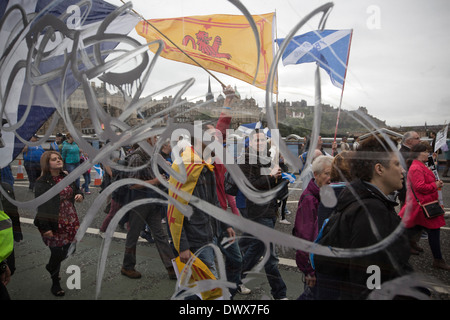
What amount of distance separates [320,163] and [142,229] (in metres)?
1.25

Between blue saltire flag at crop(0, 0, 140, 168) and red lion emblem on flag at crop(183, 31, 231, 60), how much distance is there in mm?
365

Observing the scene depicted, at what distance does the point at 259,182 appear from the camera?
62.1 inches

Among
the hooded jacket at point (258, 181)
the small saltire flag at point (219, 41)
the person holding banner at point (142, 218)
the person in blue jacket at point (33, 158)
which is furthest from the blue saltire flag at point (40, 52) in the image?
the hooded jacket at point (258, 181)

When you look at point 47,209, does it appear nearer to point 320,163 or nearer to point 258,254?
point 258,254

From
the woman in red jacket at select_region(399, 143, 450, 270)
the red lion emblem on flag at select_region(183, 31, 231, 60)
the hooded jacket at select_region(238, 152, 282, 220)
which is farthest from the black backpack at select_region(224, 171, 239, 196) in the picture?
the woman in red jacket at select_region(399, 143, 450, 270)

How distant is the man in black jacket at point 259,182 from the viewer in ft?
5.09

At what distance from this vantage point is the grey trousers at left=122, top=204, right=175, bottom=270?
1.86m

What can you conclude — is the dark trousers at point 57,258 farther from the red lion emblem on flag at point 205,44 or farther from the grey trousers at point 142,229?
the red lion emblem on flag at point 205,44

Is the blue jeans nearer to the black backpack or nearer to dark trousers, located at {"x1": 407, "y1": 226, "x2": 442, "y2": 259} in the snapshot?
the black backpack

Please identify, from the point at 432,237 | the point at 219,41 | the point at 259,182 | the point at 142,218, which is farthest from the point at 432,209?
the point at 142,218

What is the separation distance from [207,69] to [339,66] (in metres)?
0.74

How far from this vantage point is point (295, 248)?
148 cm

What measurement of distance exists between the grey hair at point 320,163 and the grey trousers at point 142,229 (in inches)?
40.5
